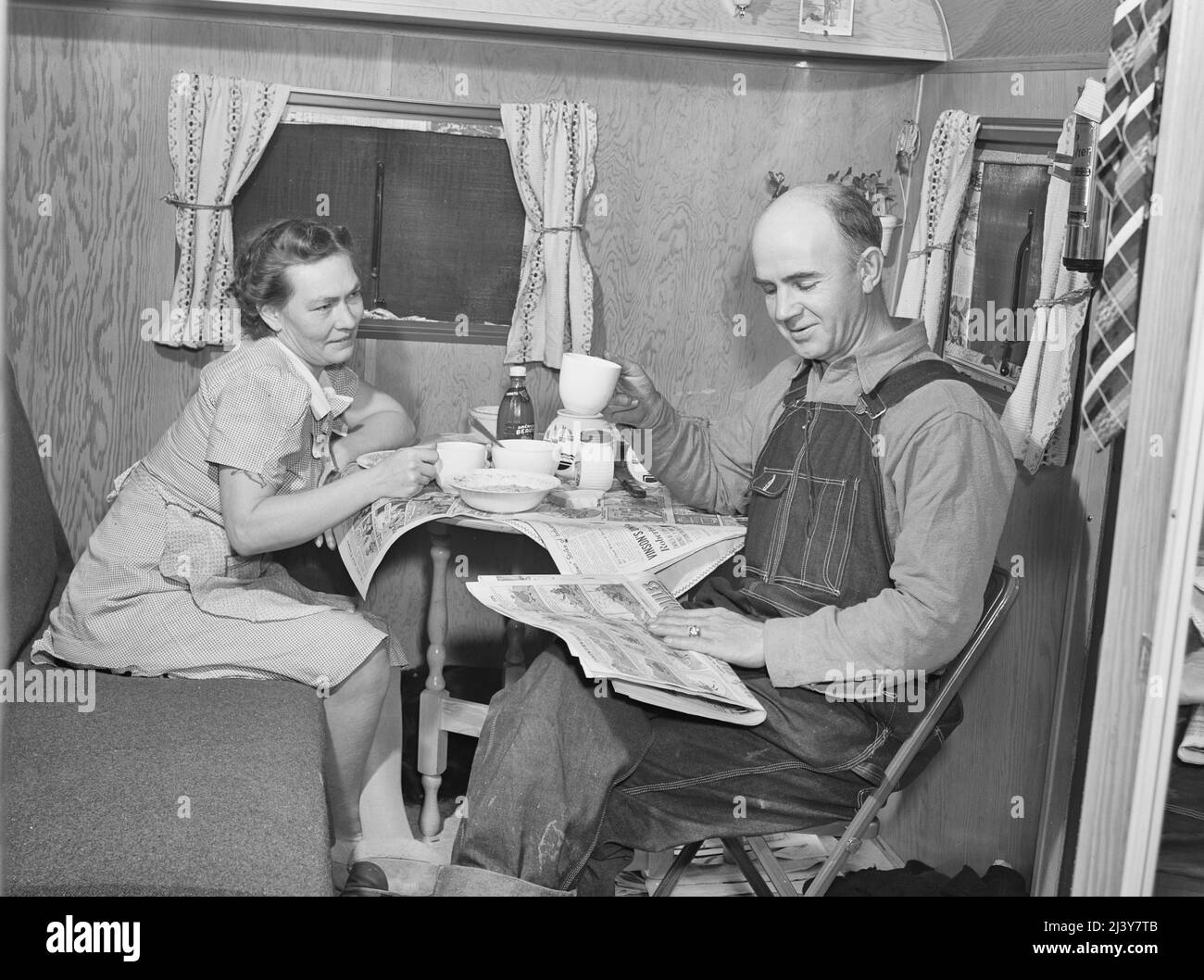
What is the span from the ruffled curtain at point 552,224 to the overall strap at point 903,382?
1619 millimetres

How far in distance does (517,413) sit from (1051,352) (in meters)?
1.34

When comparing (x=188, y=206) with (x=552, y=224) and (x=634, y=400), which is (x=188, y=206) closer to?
(x=552, y=224)

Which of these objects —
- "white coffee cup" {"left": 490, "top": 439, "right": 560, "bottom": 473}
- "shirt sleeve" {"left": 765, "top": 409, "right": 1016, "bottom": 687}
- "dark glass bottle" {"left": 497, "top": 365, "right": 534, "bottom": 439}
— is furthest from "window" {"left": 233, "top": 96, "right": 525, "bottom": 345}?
"shirt sleeve" {"left": 765, "top": 409, "right": 1016, "bottom": 687}

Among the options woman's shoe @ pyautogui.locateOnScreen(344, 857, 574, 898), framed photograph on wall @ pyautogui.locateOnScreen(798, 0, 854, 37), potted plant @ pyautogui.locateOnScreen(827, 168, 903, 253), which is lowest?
woman's shoe @ pyautogui.locateOnScreen(344, 857, 574, 898)

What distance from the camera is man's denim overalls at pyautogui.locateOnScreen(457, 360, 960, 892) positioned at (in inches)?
78.4

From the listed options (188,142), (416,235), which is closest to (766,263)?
(416,235)

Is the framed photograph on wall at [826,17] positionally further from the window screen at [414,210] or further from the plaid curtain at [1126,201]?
the plaid curtain at [1126,201]

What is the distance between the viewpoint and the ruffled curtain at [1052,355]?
2.53 meters

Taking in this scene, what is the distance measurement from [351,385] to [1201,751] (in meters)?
2.24

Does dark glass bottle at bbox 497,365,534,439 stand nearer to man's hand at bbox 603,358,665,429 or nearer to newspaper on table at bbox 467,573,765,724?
man's hand at bbox 603,358,665,429

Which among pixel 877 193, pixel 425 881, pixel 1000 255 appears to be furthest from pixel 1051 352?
pixel 425 881

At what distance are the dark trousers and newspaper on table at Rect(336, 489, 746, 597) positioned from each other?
1.49ft

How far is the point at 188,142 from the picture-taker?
3562 millimetres
